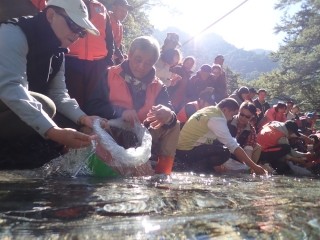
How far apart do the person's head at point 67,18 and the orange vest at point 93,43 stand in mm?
1304

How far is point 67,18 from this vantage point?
2.22 m

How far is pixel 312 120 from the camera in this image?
38.2ft

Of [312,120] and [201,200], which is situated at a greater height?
[201,200]

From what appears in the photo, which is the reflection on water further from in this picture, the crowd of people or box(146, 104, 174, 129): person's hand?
box(146, 104, 174, 129): person's hand

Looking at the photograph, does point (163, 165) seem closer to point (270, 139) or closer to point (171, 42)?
point (171, 42)

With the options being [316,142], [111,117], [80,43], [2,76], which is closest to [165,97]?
[111,117]

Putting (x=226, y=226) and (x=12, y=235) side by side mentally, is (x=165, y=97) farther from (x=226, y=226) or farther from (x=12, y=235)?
(x=12, y=235)

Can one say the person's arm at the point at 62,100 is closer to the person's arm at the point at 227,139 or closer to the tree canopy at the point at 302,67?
the person's arm at the point at 227,139

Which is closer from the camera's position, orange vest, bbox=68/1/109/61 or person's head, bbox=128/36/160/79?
person's head, bbox=128/36/160/79

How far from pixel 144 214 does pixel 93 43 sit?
2.72m

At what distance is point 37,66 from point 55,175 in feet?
2.33

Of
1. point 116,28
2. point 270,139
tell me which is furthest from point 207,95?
point 116,28

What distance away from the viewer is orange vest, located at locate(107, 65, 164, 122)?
10.6 ft

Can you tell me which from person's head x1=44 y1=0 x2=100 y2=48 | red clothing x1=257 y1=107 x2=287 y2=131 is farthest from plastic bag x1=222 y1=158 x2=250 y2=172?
red clothing x1=257 y1=107 x2=287 y2=131
